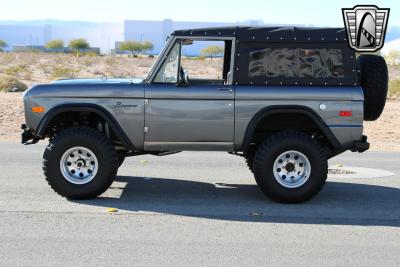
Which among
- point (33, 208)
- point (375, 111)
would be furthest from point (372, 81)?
point (33, 208)

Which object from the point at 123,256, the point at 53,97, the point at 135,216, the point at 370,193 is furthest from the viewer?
the point at 370,193

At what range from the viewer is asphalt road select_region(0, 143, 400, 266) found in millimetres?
6039

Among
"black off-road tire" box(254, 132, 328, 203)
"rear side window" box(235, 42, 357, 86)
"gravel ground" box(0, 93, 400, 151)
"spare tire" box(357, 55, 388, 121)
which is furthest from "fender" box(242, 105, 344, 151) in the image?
"gravel ground" box(0, 93, 400, 151)

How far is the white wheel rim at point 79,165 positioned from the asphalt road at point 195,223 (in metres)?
0.29

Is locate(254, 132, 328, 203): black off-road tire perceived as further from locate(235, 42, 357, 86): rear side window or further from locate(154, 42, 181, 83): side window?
locate(154, 42, 181, 83): side window

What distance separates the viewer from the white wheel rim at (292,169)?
8.24 meters

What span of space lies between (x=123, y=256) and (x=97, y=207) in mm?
2005

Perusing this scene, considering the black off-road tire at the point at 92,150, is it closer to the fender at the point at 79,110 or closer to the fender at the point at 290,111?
the fender at the point at 79,110

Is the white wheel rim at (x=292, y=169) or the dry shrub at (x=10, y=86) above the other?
the white wheel rim at (x=292, y=169)

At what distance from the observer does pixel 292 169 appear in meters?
8.31

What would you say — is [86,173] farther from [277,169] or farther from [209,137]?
[277,169]

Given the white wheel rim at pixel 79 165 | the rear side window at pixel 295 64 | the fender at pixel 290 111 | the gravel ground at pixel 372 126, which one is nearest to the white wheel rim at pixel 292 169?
the fender at pixel 290 111

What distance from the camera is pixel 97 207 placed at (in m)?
7.92

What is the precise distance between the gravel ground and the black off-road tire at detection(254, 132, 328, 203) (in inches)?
290
